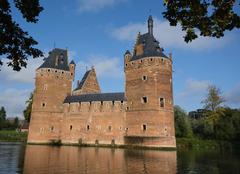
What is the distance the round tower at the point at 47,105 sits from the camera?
3869 centimetres

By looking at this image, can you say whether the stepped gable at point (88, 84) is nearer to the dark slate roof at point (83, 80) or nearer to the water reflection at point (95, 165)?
the dark slate roof at point (83, 80)

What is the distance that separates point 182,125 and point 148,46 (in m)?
12.0

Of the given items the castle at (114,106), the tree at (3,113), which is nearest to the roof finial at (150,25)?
the castle at (114,106)

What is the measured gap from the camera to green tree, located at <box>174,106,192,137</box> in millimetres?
37719

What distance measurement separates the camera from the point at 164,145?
30859mm

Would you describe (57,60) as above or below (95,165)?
above

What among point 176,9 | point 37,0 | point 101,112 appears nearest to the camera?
point 176,9

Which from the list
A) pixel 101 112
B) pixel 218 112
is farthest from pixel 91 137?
pixel 218 112

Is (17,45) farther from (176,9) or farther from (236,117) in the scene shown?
(236,117)

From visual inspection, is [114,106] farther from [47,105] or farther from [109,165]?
[109,165]

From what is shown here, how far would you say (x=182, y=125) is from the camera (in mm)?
38219

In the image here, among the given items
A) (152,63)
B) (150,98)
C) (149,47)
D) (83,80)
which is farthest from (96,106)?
(83,80)

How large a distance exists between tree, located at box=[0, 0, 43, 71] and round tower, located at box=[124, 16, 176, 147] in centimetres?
2570

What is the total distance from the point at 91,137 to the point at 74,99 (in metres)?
6.09
